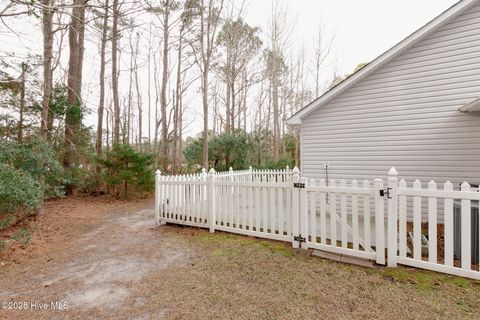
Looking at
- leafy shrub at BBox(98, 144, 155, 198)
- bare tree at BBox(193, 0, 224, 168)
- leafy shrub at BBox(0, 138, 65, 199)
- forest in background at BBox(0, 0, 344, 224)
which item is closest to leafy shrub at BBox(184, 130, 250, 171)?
forest in background at BBox(0, 0, 344, 224)

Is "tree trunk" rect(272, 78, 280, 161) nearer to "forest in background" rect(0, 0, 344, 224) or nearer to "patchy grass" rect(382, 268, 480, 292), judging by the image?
"forest in background" rect(0, 0, 344, 224)

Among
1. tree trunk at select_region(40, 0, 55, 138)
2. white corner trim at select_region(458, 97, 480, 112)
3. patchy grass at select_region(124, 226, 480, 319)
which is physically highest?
tree trunk at select_region(40, 0, 55, 138)

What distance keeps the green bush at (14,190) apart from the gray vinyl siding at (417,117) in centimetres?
715

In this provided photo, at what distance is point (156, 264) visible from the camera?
349 centimetres

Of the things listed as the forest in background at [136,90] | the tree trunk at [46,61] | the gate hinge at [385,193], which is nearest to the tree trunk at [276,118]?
the forest in background at [136,90]

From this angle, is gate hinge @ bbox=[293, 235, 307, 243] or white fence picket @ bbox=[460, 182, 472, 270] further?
gate hinge @ bbox=[293, 235, 307, 243]

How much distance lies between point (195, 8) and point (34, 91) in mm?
9143

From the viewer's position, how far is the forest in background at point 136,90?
5535 mm

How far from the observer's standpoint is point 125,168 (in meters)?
9.45

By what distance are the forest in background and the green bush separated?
2 centimetres

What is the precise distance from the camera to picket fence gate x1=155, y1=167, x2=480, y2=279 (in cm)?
292

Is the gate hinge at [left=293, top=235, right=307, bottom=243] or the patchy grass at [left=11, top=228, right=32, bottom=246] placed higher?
the gate hinge at [left=293, top=235, right=307, bottom=243]

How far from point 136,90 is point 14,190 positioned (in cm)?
1839

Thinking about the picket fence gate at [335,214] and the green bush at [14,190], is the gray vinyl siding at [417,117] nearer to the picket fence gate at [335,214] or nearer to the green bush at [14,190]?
the picket fence gate at [335,214]
